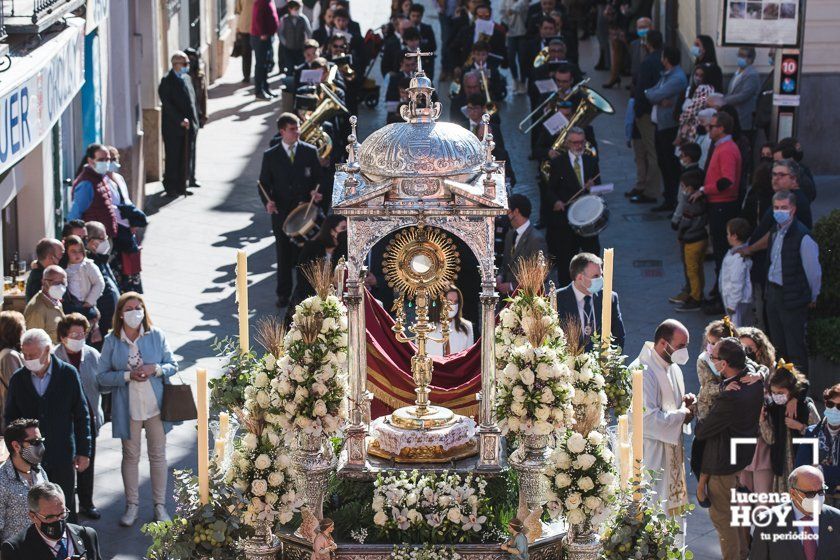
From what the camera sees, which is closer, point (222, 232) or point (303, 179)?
point (303, 179)

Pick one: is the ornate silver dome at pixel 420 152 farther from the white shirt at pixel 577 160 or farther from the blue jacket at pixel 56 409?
the white shirt at pixel 577 160

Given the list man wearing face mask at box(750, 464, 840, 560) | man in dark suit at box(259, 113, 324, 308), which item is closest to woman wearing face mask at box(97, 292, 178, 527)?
man wearing face mask at box(750, 464, 840, 560)

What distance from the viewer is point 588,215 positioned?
57.5 feet

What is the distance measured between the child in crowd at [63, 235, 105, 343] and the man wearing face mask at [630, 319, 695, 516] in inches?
194

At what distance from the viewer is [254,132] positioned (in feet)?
88.2

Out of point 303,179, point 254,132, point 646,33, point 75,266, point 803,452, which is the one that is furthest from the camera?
point 254,132

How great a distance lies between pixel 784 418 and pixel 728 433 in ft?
1.60

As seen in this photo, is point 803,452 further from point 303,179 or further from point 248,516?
point 303,179

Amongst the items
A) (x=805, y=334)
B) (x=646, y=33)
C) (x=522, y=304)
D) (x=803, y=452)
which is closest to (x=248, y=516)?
(x=522, y=304)

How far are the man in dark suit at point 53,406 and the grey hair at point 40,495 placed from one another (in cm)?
216

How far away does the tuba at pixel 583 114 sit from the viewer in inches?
727

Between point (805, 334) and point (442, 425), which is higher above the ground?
point (442, 425)

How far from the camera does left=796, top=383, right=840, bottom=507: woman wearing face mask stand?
11156mm

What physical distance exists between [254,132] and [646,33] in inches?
254
